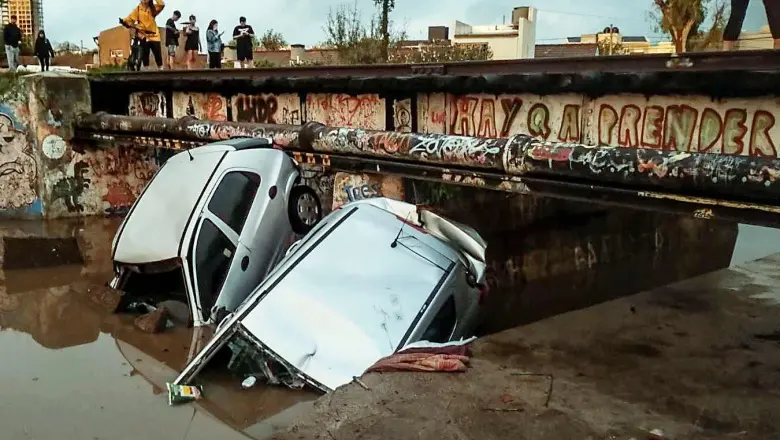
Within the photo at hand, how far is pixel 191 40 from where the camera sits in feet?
61.8

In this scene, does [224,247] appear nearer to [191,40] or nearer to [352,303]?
[352,303]

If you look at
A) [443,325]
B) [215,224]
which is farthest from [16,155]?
[443,325]

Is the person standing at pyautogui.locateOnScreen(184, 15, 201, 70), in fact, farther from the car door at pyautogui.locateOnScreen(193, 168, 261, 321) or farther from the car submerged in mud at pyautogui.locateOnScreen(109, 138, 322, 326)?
the car door at pyautogui.locateOnScreen(193, 168, 261, 321)

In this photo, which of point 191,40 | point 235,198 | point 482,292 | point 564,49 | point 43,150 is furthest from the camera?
point 564,49

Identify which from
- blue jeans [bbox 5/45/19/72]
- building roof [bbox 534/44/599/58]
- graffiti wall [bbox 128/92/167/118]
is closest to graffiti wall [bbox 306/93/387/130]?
graffiti wall [bbox 128/92/167/118]

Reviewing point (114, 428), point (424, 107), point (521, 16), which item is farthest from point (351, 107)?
point (521, 16)

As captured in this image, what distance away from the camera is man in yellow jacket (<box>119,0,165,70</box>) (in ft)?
56.7

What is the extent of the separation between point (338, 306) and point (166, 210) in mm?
3817

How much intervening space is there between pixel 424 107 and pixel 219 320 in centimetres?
392

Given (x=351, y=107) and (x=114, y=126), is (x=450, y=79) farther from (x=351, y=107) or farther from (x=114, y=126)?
(x=114, y=126)

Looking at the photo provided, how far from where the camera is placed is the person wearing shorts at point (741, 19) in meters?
7.21

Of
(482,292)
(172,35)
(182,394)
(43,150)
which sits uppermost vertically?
(172,35)

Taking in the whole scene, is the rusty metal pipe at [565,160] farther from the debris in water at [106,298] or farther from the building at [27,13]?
the building at [27,13]

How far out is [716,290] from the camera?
Result: 9.76 m
